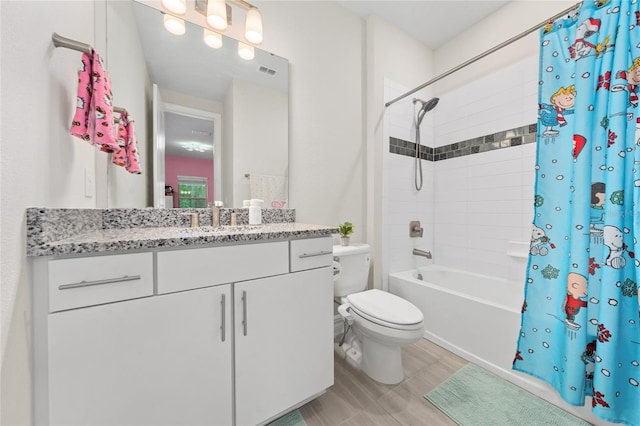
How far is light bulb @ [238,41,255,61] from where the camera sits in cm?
162

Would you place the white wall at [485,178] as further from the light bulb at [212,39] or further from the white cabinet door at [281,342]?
the light bulb at [212,39]

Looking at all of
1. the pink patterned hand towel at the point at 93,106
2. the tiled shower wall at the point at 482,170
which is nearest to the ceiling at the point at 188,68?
the pink patterned hand towel at the point at 93,106

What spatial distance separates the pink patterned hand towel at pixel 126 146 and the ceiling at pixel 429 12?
1861mm

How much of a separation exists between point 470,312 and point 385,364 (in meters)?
0.69

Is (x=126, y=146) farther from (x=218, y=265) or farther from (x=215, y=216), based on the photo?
(x=218, y=265)

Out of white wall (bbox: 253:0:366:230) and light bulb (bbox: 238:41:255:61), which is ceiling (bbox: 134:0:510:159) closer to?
light bulb (bbox: 238:41:255:61)

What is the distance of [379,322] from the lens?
1375 mm

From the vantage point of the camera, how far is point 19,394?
64 cm

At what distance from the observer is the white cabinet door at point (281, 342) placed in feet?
3.35

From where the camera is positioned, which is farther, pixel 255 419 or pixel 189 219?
pixel 189 219

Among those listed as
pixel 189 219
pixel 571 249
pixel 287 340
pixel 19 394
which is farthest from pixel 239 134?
pixel 571 249

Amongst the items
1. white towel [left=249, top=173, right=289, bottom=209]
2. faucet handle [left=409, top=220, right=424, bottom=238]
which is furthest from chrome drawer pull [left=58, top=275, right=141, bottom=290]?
faucet handle [left=409, top=220, right=424, bottom=238]

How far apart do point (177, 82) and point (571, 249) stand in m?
2.30

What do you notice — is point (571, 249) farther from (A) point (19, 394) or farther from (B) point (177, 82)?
(B) point (177, 82)
